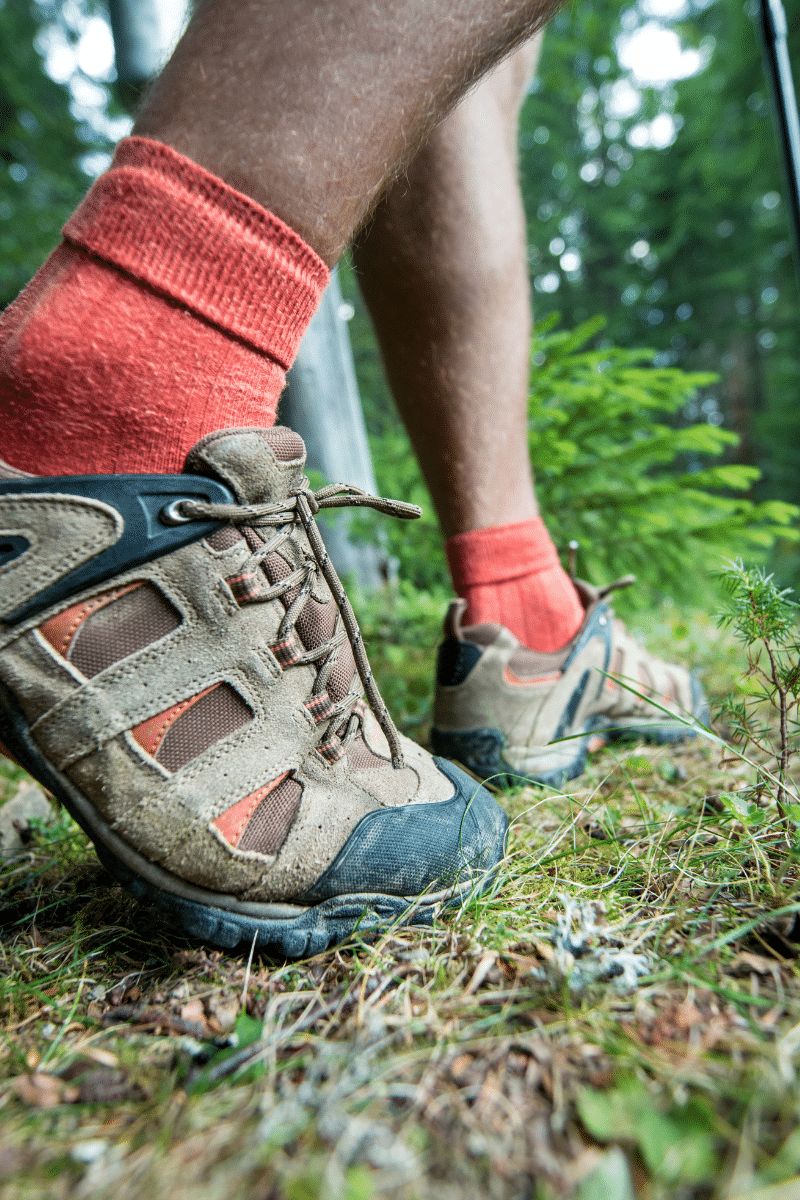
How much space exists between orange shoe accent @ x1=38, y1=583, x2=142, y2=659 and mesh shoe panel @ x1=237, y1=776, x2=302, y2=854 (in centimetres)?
35

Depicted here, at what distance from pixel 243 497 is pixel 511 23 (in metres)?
0.74

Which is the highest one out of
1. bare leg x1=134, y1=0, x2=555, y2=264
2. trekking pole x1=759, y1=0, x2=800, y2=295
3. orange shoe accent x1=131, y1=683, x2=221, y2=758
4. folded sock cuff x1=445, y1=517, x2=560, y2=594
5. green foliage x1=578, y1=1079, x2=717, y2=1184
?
trekking pole x1=759, y1=0, x2=800, y2=295

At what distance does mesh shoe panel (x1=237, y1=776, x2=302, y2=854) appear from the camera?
958 mm

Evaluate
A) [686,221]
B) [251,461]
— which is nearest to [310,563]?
[251,461]

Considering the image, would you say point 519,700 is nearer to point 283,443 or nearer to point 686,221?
point 283,443

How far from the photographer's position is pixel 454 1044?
27.0 inches

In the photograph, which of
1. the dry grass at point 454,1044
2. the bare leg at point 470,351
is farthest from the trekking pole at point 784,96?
the dry grass at point 454,1044

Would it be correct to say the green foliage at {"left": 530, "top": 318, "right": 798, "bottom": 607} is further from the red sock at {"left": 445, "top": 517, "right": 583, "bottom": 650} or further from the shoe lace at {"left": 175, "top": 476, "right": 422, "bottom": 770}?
the shoe lace at {"left": 175, "top": 476, "right": 422, "bottom": 770}

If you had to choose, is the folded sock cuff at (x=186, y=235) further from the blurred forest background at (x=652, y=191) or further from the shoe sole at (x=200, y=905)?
the blurred forest background at (x=652, y=191)

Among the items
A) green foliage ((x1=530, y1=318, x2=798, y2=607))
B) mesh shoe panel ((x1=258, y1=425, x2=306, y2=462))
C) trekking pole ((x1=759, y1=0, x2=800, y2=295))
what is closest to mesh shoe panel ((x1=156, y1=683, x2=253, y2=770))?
mesh shoe panel ((x1=258, y1=425, x2=306, y2=462))

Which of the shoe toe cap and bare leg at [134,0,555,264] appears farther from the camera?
the shoe toe cap

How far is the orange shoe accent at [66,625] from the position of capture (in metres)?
0.90

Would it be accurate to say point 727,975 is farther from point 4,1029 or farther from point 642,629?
point 642,629

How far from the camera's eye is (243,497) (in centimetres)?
98
